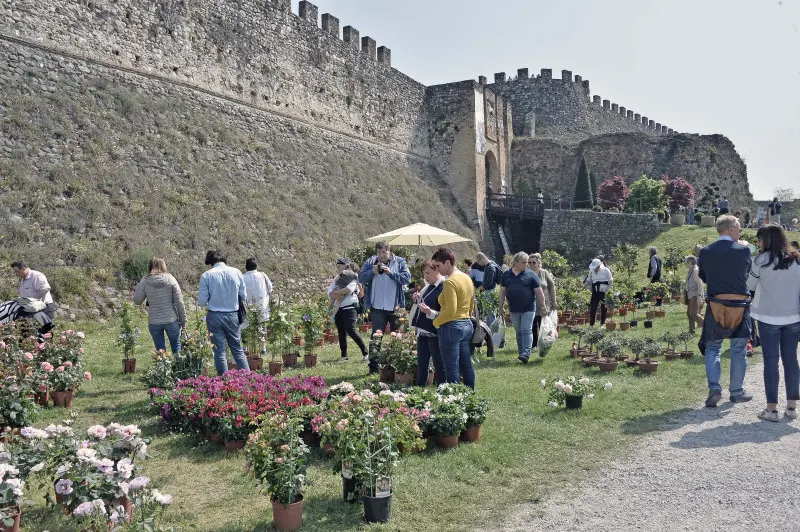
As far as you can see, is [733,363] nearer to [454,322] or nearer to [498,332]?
[454,322]

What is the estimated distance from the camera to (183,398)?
19.9 feet

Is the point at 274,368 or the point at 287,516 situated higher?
the point at 274,368

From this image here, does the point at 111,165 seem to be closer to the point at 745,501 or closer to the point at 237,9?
the point at 237,9

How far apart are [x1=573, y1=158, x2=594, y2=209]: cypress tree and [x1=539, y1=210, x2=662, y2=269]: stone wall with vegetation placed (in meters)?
4.39

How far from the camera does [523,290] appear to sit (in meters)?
9.20

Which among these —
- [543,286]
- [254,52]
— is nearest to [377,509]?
[543,286]

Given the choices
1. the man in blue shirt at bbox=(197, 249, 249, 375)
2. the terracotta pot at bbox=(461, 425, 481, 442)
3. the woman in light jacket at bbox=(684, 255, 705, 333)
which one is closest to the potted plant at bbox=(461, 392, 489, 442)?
the terracotta pot at bbox=(461, 425, 481, 442)

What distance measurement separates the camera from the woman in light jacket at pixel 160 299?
25.0 feet

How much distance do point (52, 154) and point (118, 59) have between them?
3982mm

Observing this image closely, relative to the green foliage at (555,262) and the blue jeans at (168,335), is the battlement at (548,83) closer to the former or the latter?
the green foliage at (555,262)

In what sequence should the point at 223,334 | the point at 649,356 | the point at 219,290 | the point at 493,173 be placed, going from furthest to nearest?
the point at 493,173, the point at 649,356, the point at 223,334, the point at 219,290

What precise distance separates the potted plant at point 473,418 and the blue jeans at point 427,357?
0.82 metres

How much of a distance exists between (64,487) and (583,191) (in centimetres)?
3276

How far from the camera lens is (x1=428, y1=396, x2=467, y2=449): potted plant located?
210 inches
